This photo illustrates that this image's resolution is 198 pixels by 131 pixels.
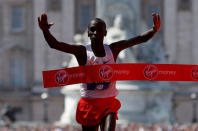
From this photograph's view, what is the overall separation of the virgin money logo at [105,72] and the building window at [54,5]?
60933 millimetres

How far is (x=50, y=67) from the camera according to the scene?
223 ft

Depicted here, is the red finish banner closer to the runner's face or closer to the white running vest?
the white running vest

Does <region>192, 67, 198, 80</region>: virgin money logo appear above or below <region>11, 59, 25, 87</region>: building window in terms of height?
above

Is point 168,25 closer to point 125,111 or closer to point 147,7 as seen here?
point 147,7

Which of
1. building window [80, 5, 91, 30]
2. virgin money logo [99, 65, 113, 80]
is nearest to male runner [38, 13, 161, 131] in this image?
virgin money logo [99, 65, 113, 80]

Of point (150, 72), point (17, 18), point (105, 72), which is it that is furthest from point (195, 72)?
point (17, 18)

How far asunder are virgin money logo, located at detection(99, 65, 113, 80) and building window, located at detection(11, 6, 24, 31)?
6228cm

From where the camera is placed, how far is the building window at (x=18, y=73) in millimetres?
69500

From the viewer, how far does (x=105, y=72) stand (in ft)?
27.5

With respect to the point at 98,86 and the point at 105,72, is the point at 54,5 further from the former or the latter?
the point at 105,72

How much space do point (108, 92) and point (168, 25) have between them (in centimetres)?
5924

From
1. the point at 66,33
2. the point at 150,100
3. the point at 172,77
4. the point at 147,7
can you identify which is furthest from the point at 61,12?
the point at 172,77

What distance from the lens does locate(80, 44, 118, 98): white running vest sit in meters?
8.49

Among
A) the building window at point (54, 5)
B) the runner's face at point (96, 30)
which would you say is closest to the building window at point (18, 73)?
the building window at point (54, 5)
